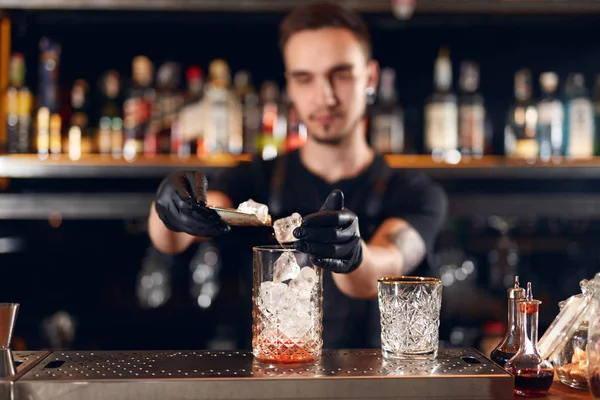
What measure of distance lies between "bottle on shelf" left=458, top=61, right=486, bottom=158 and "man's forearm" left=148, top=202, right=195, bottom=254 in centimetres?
116

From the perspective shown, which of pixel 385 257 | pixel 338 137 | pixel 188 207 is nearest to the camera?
pixel 188 207

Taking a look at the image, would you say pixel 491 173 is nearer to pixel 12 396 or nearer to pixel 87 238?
pixel 87 238

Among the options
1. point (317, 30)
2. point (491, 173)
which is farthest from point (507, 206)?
point (317, 30)

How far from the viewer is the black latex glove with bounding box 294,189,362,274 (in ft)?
3.70

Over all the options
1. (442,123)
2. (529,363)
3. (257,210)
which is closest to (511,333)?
(529,363)

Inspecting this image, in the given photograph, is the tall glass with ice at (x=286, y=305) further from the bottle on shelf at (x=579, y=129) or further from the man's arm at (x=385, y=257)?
the bottle on shelf at (x=579, y=129)

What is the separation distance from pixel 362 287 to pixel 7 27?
5.49ft

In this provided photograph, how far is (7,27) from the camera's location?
2.59 m

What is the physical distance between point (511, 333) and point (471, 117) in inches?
63.2

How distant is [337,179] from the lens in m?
2.28

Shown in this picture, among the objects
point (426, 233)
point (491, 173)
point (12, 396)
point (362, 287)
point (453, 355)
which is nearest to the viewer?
point (12, 396)

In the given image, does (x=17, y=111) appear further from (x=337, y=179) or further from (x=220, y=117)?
(x=337, y=179)

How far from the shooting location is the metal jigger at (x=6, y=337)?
105 cm

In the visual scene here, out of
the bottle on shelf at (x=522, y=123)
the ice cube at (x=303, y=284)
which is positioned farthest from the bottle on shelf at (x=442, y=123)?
the ice cube at (x=303, y=284)
